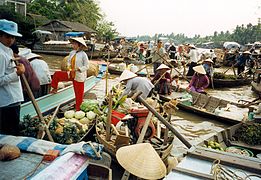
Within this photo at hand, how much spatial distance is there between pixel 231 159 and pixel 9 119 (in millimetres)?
3004

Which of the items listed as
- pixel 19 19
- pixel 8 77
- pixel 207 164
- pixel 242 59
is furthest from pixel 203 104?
pixel 19 19

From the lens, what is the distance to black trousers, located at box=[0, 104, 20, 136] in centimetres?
360

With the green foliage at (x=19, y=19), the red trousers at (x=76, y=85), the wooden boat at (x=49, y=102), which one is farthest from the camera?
the green foliage at (x=19, y=19)

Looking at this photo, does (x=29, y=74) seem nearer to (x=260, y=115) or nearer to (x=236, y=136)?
(x=236, y=136)

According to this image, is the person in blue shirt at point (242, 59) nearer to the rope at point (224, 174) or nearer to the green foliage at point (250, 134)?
the green foliage at point (250, 134)

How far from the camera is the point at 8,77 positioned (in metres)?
3.37

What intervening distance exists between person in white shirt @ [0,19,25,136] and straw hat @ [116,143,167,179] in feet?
5.60

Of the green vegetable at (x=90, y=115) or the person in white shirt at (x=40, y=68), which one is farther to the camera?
the person in white shirt at (x=40, y=68)

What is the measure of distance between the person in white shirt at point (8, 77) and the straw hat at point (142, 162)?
1.71m

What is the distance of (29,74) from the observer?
181 inches

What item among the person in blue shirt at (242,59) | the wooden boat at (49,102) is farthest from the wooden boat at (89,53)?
the wooden boat at (49,102)

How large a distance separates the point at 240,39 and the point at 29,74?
175ft

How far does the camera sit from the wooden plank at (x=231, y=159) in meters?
3.04

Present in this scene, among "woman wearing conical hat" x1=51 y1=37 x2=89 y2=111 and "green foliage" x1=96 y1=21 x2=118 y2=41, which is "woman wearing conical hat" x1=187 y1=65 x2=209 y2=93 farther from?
"green foliage" x1=96 y1=21 x2=118 y2=41
